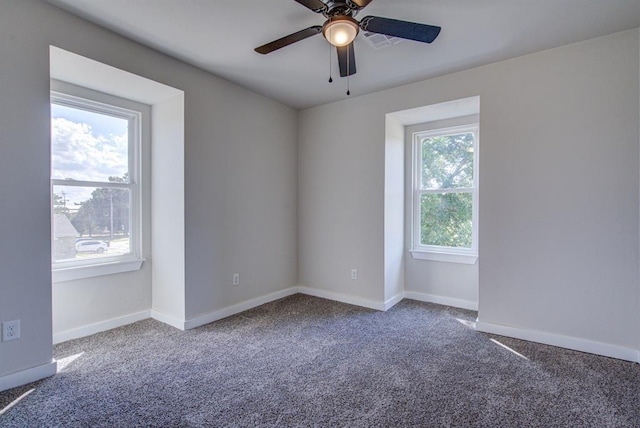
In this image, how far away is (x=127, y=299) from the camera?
3215 millimetres

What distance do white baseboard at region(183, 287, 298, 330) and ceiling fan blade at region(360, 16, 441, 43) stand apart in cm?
287

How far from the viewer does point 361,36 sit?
8.15 feet

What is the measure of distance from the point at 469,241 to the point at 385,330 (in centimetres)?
153

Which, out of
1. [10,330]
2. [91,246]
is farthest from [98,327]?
[10,330]

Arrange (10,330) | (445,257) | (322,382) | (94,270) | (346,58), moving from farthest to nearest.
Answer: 1. (445,257)
2. (94,270)
3. (346,58)
4. (322,382)
5. (10,330)

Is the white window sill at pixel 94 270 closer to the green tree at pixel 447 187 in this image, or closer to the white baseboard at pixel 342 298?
the white baseboard at pixel 342 298

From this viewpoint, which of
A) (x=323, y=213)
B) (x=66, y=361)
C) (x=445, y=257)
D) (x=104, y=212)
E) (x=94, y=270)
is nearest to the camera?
(x=66, y=361)

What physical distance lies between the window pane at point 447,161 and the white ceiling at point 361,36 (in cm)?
92

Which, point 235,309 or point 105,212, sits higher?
point 105,212

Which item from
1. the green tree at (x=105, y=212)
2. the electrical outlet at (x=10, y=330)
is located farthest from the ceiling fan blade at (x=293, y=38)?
the electrical outlet at (x=10, y=330)

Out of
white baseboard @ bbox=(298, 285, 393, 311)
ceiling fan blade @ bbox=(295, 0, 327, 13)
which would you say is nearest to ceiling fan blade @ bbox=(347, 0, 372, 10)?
ceiling fan blade @ bbox=(295, 0, 327, 13)

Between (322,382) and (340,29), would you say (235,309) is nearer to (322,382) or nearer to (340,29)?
(322,382)

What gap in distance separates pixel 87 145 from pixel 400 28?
285 cm

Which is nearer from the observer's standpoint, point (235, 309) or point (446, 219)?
point (235, 309)
